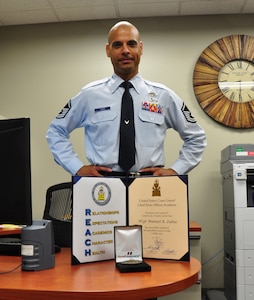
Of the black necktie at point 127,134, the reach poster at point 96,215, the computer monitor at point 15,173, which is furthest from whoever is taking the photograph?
the black necktie at point 127,134

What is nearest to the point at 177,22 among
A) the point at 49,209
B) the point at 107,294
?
the point at 49,209

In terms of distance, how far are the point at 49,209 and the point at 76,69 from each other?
2292 mm

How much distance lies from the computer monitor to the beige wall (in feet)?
9.02

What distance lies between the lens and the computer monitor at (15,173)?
3.12 ft

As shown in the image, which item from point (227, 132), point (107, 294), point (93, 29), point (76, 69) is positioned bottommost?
point (107, 294)

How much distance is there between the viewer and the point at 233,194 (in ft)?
9.82

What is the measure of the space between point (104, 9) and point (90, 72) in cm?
60

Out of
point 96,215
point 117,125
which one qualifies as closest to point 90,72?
point 117,125

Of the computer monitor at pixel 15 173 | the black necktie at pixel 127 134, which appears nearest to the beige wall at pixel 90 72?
the black necktie at pixel 127 134

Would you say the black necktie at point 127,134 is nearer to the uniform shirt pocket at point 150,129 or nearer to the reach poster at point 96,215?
the uniform shirt pocket at point 150,129

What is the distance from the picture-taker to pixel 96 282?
0.86m

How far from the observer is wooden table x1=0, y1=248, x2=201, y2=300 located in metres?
0.79

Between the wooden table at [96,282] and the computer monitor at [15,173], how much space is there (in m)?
0.15

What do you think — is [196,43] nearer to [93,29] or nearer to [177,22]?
[177,22]
